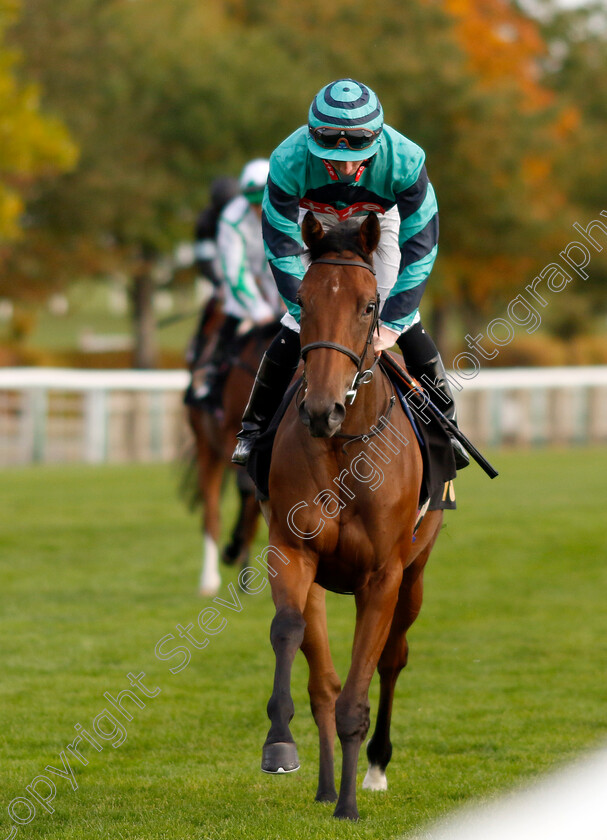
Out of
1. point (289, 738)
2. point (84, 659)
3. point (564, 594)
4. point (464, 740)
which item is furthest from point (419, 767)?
point (564, 594)

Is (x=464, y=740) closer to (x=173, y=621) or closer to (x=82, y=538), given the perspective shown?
(x=173, y=621)

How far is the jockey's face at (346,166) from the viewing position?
4.80 m

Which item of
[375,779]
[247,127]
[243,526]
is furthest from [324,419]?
[247,127]

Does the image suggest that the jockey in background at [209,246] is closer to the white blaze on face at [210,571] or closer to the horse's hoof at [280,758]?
the white blaze on face at [210,571]

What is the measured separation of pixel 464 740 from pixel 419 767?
0.46 metres

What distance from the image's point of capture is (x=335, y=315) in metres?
4.38

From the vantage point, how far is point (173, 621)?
8.47m

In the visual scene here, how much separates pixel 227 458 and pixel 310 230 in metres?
4.92

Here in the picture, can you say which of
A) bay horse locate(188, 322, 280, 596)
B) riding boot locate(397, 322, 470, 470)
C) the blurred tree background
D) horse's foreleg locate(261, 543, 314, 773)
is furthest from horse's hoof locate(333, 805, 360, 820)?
the blurred tree background

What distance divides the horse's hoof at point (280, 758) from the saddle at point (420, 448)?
3.81ft

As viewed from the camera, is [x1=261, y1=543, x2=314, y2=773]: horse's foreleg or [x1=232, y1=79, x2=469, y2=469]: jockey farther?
[x1=232, y1=79, x2=469, y2=469]: jockey

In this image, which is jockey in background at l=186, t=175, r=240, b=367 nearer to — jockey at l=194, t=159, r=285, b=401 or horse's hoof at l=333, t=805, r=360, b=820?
jockey at l=194, t=159, r=285, b=401

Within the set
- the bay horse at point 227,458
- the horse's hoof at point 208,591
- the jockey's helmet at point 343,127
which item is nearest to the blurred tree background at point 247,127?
the bay horse at point 227,458

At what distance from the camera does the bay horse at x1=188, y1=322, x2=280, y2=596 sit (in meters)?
9.12
